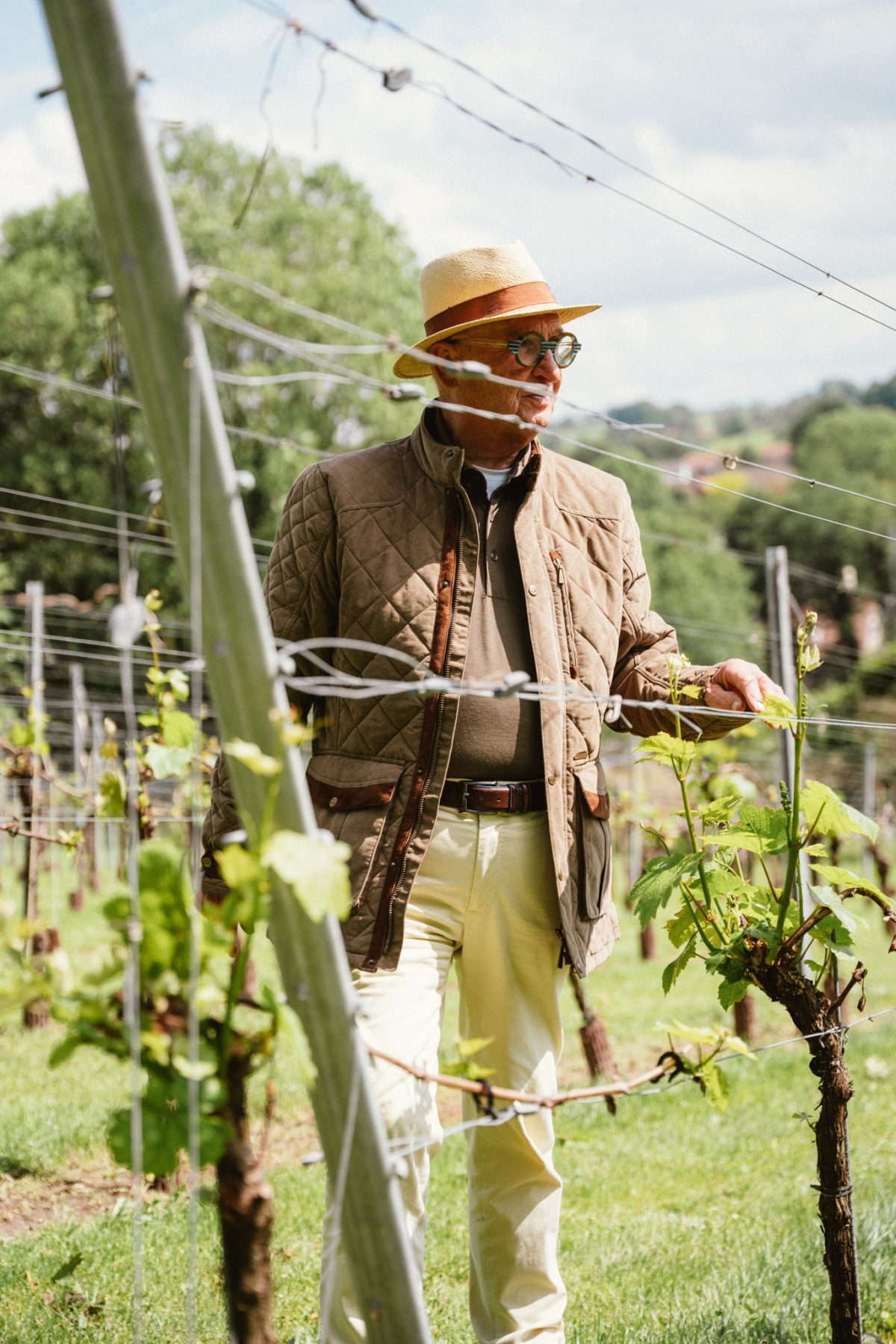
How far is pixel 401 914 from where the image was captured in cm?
251

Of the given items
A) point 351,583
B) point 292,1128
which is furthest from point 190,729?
point 292,1128

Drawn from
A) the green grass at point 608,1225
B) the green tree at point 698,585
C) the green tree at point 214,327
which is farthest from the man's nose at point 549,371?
the green tree at point 698,585

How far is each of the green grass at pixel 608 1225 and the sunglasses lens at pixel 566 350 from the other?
1779mm

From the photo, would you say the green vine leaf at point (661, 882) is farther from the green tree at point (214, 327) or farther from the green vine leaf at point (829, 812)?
the green tree at point (214, 327)

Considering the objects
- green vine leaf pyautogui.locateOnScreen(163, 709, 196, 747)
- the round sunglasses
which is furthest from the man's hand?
green vine leaf pyautogui.locateOnScreen(163, 709, 196, 747)

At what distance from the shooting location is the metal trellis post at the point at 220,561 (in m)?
1.51

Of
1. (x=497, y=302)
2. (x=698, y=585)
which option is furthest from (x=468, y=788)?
(x=698, y=585)

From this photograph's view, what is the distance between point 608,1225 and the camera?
13.5 feet

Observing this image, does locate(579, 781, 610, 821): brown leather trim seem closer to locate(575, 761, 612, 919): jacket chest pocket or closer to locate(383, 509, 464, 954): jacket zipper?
locate(575, 761, 612, 919): jacket chest pocket

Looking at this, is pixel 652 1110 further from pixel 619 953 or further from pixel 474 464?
pixel 619 953

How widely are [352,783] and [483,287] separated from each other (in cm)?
105

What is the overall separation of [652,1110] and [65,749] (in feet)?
65.5

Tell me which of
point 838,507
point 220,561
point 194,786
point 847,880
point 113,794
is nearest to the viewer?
point 194,786

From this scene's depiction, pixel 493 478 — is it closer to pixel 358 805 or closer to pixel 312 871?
pixel 358 805
